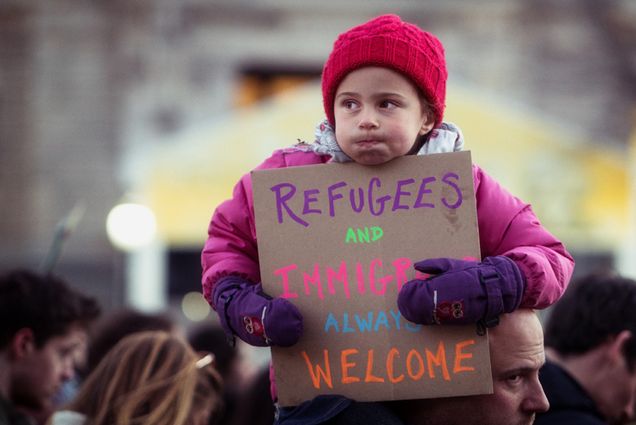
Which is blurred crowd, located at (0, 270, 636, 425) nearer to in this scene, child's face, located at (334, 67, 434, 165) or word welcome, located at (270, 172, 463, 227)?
word welcome, located at (270, 172, 463, 227)

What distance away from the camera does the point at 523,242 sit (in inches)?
97.9

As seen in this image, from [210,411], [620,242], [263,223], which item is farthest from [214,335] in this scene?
[620,242]

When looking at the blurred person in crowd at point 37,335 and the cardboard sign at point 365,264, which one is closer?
the cardboard sign at point 365,264

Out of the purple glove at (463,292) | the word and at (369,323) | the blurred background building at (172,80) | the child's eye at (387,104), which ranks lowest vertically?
the word and at (369,323)

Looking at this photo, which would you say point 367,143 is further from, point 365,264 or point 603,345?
point 603,345

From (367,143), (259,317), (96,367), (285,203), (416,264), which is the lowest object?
(96,367)

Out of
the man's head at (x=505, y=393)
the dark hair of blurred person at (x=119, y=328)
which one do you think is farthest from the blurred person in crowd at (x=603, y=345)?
the dark hair of blurred person at (x=119, y=328)

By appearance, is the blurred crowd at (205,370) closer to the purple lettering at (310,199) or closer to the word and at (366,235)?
the word and at (366,235)

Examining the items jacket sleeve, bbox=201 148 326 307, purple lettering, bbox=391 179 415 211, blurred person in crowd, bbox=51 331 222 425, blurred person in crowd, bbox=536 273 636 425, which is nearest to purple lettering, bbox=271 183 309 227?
jacket sleeve, bbox=201 148 326 307

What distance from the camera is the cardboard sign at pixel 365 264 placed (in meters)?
2.44

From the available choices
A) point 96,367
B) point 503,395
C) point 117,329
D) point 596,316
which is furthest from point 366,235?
point 117,329

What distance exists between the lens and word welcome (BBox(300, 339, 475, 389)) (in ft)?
7.98

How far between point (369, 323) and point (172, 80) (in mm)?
11224

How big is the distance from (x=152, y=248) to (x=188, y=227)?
7.11ft
